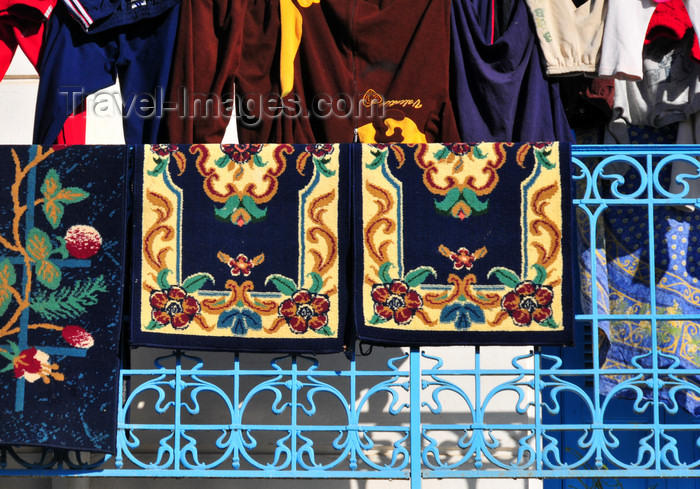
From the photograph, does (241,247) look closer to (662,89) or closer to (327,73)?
(327,73)

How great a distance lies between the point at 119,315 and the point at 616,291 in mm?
2403

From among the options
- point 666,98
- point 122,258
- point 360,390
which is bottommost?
point 360,390

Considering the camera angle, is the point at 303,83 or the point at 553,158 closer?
the point at 553,158

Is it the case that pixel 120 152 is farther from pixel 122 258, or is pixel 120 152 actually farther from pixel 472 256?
pixel 472 256

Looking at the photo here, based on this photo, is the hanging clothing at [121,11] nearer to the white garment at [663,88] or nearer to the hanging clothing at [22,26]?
the hanging clothing at [22,26]

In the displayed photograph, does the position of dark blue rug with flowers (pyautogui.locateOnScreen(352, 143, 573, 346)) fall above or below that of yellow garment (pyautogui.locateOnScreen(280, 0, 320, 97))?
below

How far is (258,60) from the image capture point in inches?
161

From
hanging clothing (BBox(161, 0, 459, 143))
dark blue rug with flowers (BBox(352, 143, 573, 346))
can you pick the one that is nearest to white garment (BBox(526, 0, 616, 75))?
hanging clothing (BBox(161, 0, 459, 143))

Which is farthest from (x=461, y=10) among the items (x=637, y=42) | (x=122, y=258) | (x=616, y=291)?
(x=122, y=258)

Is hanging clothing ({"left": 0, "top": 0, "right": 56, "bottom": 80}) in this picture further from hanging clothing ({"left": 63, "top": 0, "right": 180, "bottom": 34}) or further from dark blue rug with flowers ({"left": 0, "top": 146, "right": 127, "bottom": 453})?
dark blue rug with flowers ({"left": 0, "top": 146, "right": 127, "bottom": 453})

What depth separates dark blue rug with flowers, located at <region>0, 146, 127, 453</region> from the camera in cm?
354

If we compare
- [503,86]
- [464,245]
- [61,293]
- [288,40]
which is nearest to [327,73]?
[288,40]

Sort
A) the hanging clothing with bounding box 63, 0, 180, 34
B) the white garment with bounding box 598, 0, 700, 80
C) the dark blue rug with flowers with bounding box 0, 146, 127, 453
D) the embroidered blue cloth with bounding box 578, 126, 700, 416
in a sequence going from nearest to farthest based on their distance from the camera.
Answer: the dark blue rug with flowers with bounding box 0, 146, 127, 453
the white garment with bounding box 598, 0, 700, 80
the hanging clothing with bounding box 63, 0, 180, 34
the embroidered blue cloth with bounding box 578, 126, 700, 416

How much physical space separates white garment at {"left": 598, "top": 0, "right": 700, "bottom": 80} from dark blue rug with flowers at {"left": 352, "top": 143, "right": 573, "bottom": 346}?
561mm
